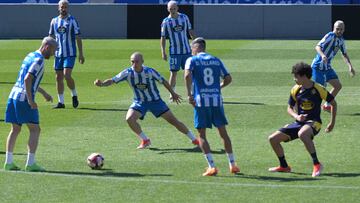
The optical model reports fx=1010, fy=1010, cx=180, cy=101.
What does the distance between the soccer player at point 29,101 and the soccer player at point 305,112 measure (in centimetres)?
321

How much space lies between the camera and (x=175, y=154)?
50.0 feet

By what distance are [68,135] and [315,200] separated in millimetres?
6300

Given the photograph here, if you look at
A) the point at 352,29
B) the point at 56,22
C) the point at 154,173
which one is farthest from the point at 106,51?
the point at 154,173

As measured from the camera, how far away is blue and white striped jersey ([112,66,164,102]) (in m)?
15.3

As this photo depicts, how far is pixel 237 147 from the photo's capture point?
15844mm

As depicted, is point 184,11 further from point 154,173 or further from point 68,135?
point 154,173

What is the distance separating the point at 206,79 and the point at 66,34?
26.6 feet

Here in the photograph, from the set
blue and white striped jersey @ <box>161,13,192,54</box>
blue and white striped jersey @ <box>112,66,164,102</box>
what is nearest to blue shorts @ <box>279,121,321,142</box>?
blue and white striped jersey @ <box>112,66,164,102</box>

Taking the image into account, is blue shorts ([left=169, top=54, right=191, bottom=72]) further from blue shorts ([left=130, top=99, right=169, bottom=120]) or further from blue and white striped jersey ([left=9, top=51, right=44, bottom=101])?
blue and white striped jersey ([left=9, top=51, right=44, bottom=101])

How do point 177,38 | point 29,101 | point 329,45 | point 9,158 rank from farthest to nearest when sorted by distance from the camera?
point 177,38 → point 329,45 → point 9,158 → point 29,101

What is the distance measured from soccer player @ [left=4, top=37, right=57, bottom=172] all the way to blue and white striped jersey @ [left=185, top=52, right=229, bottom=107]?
6.31 feet

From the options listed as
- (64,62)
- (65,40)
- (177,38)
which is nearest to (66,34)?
(65,40)

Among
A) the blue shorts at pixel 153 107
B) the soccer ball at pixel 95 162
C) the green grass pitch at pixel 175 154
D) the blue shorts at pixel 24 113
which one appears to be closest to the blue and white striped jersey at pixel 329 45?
the green grass pitch at pixel 175 154

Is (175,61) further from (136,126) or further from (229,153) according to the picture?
(229,153)
